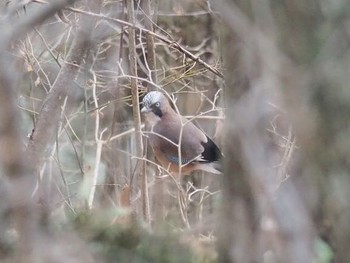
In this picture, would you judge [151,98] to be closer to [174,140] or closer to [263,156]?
[174,140]

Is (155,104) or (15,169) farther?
(155,104)

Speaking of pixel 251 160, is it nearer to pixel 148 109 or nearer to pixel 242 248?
pixel 242 248

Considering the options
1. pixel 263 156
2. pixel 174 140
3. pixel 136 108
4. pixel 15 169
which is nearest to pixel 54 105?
pixel 136 108

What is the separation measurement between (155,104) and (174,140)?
20 cm

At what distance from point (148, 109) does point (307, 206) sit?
265cm

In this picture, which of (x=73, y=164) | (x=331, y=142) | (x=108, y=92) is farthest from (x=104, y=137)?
(x=331, y=142)

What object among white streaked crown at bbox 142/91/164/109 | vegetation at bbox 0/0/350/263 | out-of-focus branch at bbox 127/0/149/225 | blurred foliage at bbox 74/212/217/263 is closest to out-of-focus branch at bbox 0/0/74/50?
vegetation at bbox 0/0/350/263

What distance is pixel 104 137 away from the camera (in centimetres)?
363

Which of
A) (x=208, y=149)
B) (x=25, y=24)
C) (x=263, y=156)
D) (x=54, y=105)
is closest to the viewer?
(x=263, y=156)

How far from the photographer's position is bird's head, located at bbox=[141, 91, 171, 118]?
3104 millimetres

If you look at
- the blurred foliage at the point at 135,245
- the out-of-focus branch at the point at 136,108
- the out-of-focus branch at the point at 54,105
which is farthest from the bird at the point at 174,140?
the blurred foliage at the point at 135,245

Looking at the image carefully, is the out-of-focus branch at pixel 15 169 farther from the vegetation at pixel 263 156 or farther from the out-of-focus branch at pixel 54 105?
the out-of-focus branch at pixel 54 105

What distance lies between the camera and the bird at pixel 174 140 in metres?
3.18

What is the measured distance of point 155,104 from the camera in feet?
10.4
